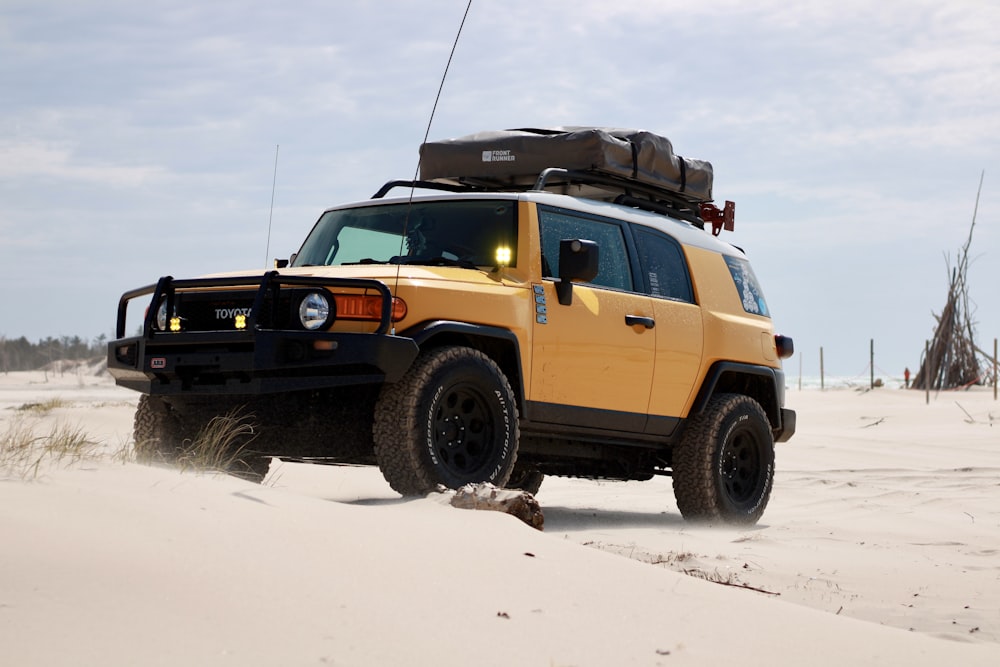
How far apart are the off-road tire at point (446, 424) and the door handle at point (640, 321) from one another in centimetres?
137

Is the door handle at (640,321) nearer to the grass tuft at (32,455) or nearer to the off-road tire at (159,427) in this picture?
the off-road tire at (159,427)

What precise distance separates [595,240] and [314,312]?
2291 mm

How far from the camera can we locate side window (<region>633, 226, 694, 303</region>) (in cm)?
858

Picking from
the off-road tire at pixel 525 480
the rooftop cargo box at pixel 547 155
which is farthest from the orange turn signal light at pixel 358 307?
the off-road tire at pixel 525 480

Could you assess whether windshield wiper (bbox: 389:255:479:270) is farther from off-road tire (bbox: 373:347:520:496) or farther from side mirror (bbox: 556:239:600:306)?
off-road tire (bbox: 373:347:520:496)

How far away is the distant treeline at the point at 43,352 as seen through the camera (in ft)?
149

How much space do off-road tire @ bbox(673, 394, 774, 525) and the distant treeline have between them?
3792 centimetres

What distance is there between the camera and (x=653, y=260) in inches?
341

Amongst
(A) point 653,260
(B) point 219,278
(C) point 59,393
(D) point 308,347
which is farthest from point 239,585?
(C) point 59,393

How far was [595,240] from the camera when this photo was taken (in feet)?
26.8

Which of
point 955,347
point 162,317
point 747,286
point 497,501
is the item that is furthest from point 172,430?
point 955,347

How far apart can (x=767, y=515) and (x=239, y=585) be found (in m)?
6.81

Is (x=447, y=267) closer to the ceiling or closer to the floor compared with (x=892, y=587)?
closer to the ceiling

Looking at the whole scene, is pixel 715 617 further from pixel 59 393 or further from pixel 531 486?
pixel 59 393
